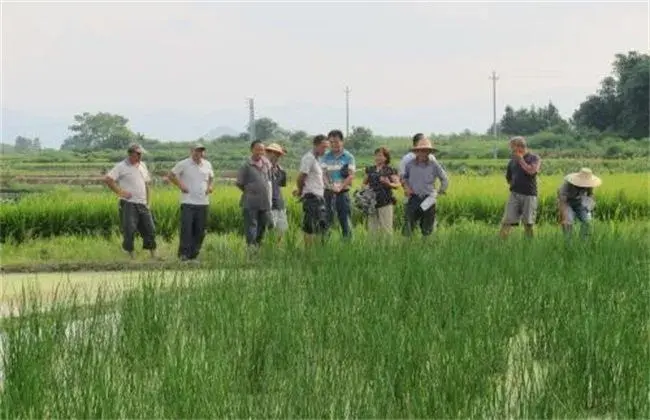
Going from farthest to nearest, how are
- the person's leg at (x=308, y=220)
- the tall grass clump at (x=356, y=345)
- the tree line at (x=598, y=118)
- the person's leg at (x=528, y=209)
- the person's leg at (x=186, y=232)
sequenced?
the tree line at (x=598, y=118) < the person's leg at (x=528, y=209) < the person's leg at (x=186, y=232) < the person's leg at (x=308, y=220) < the tall grass clump at (x=356, y=345)

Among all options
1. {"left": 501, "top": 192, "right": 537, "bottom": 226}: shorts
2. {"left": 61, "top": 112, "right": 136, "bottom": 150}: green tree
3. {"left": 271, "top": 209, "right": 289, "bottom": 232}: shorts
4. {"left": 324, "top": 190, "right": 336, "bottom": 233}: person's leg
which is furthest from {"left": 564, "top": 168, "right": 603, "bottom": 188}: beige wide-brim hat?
{"left": 61, "top": 112, "right": 136, "bottom": 150}: green tree

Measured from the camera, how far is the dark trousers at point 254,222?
959 cm

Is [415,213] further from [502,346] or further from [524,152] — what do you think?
[502,346]

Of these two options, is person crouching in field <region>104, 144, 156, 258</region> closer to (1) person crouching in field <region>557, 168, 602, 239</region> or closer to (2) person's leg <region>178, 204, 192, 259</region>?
(2) person's leg <region>178, 204, 192, 259</region>

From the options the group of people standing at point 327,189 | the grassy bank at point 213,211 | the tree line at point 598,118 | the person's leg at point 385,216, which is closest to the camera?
the group of people standing at point 327,189

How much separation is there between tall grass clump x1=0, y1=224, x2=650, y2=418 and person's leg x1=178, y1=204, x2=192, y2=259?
301cm

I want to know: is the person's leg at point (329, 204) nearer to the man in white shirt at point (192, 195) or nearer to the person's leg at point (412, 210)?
the person's leg at point (412, 210)

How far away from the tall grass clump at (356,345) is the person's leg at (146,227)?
328cm

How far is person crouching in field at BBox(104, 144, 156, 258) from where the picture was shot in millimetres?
9797

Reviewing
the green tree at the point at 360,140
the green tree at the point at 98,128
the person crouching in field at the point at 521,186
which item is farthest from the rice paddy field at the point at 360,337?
the green tree at the point at 98,128

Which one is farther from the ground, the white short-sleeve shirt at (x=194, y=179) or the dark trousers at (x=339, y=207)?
the white short-sleeve shirt at (x=194, y=179)

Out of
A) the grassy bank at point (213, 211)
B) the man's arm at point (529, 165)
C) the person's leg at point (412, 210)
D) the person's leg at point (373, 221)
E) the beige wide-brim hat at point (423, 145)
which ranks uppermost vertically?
the beige wide-brim hat at point (423, 145)

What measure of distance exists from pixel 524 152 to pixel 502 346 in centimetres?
552

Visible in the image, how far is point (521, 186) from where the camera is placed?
10094mm
